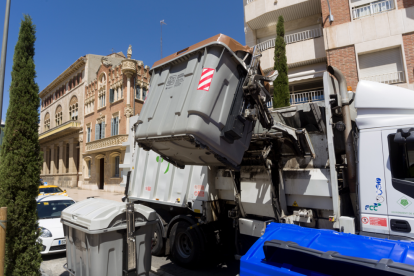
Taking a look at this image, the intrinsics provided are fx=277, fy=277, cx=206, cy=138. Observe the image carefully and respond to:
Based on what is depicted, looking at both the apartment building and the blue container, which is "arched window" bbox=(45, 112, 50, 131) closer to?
the apartment building

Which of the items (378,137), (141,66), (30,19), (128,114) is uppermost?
(141,66)

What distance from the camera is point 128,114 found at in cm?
2273

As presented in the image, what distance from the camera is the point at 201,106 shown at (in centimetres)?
317

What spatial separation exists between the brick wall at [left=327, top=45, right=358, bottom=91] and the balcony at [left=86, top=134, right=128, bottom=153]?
16.0 metres

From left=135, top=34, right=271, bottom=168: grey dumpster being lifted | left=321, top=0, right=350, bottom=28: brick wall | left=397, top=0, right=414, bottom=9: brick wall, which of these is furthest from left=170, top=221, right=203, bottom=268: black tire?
left=397, top=0, right=414, bottom=9: brick wall

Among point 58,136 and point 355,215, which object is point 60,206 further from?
point 58,136

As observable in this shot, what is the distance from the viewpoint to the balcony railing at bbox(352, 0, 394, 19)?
12735mm

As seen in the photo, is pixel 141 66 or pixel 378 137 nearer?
pixel 378 137

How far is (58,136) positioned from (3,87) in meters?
33.7

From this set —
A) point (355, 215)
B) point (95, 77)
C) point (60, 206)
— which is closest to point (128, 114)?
point (95, 77)

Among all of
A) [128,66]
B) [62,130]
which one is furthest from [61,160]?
[128,66]

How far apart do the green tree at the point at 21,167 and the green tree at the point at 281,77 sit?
36.0 ft

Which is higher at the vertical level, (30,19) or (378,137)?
(30,19)

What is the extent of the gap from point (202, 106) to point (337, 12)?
44.1 ft
